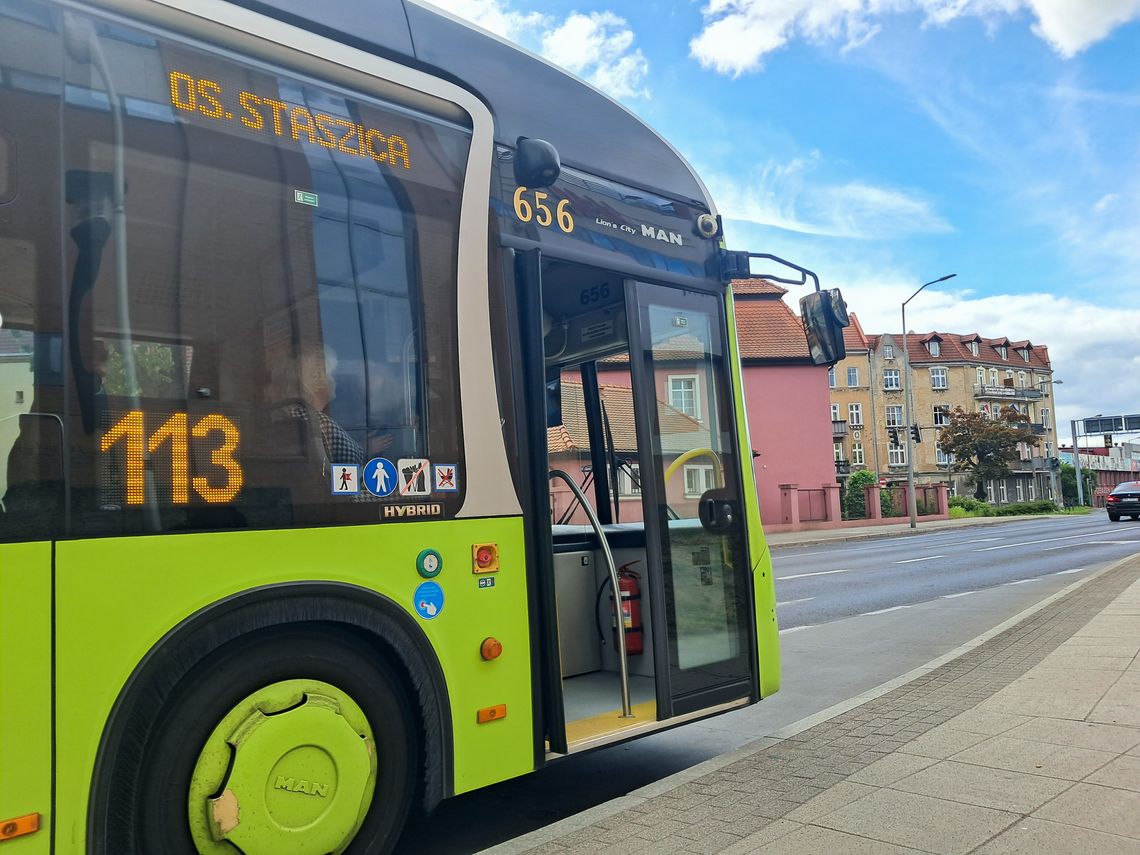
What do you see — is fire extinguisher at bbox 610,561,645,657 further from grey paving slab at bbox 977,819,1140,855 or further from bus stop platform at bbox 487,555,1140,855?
grey paving slab at bbox 977,819,1140,855

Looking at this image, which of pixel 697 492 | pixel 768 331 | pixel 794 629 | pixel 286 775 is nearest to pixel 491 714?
pixel 286 775

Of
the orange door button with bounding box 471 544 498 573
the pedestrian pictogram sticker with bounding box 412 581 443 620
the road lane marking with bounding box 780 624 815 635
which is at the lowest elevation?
the road lane marking with bounding box 780 624 815 635

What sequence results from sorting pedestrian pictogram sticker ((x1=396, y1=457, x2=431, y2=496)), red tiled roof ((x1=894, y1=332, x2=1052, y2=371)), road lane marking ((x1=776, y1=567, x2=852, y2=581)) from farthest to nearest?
red tiled roof ((x1=894, y1=332, x2=1052, y2=371)), road lane marking ((x1=776, y1=567, x2=852, y2=581)), pedestrian pictogram sticker ((x1=396, y1=457, x2=431, y2=496))

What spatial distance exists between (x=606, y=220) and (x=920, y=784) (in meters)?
3.07

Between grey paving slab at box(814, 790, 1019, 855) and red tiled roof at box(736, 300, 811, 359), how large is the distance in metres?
44.9

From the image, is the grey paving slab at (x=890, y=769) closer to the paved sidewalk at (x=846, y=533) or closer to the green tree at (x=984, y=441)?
the paved sidewalk at (x=846, y=533)

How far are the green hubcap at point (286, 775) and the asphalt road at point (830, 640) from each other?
106cm

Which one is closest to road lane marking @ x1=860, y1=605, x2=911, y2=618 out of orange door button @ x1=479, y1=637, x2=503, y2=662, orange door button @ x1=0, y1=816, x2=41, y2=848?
orange door button @ x1=479, y1=637, x2=503, y2=662

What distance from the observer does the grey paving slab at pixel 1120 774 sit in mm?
4059

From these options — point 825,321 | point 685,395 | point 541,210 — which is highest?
point 541,210

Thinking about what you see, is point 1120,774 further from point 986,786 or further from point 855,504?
point 855,504

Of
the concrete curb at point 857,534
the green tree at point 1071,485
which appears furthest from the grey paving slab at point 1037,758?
the green tree at point 1071,485

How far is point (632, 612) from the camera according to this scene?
204 inches

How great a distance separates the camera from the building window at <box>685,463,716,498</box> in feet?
16.0
